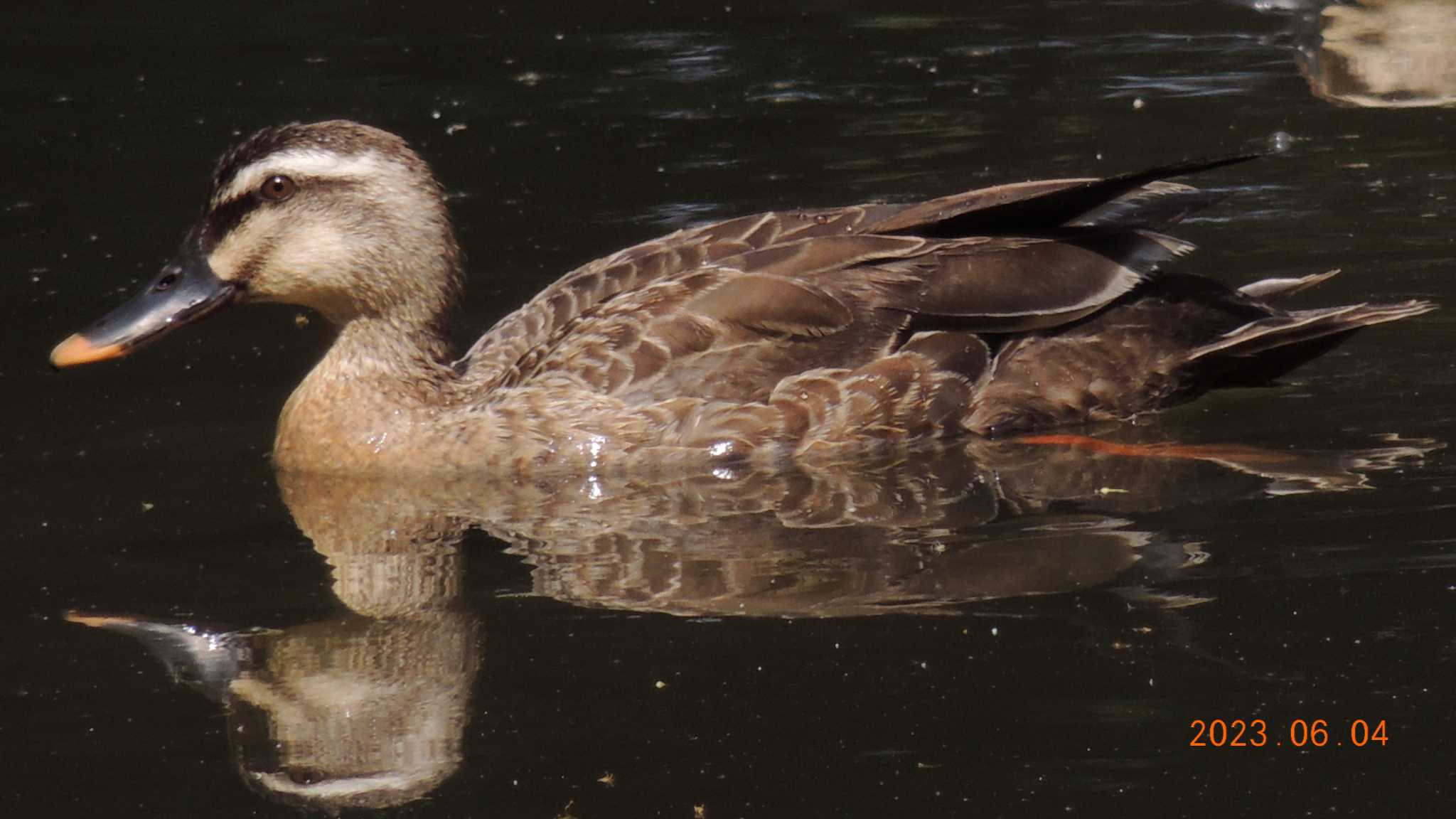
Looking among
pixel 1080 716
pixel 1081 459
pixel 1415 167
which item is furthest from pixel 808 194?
pixel 1080 716

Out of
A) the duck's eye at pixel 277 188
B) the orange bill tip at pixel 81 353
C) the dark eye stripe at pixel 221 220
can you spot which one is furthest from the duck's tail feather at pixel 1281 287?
the orange bill tip at pixel 81 353

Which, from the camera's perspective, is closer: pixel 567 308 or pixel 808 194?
pixel 567 308

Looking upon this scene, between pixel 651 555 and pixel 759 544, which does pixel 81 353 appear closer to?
pixel 651 555

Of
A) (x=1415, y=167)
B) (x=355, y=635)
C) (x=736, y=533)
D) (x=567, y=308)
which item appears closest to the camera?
(x=355, y=635)

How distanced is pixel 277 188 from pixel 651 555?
88.0 inches

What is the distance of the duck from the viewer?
7.84 m

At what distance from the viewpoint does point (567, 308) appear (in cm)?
823

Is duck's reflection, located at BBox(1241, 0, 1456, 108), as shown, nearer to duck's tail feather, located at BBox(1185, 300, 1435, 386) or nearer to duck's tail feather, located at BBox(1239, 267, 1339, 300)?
duck's tail feather, located at BBox(1239, 267, 1339, 300)

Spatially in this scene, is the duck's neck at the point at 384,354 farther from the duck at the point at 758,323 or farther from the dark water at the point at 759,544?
the dark water at the point at 759,544

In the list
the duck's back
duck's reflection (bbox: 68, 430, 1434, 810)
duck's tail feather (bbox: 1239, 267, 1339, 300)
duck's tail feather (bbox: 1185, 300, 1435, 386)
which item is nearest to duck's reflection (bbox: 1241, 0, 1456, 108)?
duck's tail feather (bbox: 1239, 267, 1339, 300)

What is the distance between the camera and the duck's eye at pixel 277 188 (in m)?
8.00

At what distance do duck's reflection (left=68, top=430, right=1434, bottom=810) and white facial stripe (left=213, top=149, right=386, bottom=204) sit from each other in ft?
3.54

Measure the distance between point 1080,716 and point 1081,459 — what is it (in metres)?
2.44

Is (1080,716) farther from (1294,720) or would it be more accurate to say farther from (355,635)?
(355,635)
